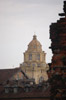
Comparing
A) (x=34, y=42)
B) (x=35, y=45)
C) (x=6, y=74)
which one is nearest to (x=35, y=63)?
(x=35, y=45)

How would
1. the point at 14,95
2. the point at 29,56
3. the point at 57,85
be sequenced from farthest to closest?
the point at 29,56 → the point at 14,95 → the point at 57,85

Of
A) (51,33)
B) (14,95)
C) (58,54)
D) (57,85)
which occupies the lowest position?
(14,95)

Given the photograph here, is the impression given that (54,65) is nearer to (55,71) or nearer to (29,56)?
(55,71)

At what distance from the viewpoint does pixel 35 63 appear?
112875 millimetres

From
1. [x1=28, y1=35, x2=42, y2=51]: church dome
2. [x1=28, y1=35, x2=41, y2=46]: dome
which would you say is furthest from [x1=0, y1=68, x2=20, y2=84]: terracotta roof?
[x1=28, y1=35, x2=41, y2=46]: dome

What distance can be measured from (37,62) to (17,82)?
55861mm

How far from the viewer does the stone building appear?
112 m

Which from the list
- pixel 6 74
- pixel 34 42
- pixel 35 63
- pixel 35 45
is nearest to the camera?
pixel 6 74

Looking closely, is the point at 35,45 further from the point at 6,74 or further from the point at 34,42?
the point at 6,74

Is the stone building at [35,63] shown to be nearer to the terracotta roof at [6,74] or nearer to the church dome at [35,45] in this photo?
the church dome at [35,45]

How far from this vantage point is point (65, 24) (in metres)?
17.1

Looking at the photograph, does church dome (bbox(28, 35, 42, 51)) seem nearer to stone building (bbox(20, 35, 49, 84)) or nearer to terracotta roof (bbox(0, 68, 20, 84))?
stone building (bbox(20, 35, 49, 84))

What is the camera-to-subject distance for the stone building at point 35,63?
111812mm

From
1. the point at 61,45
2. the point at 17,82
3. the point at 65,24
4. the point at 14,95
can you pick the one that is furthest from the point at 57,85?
the point at 17,82
